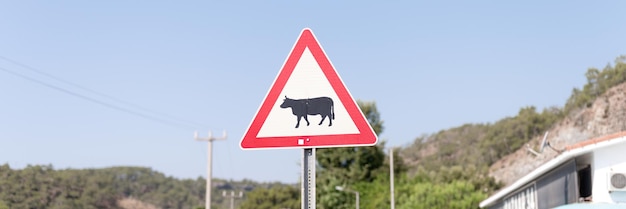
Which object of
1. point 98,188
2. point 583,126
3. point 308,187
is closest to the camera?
point 308,187

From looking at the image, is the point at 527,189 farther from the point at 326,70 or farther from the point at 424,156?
the point at 424,156

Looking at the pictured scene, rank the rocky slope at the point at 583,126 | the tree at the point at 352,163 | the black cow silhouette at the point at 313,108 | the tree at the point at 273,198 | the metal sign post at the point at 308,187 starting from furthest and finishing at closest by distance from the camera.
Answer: the tree at the point at 273,198 → the tree at the point at 352,163 → the rocky slope at the point at 583,126 → the black cow silhouette at the point at 313,108 → the metal sign post at the point at 308,187

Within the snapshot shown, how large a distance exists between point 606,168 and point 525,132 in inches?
3063

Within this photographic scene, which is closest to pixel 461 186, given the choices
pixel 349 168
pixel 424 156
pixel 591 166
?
pixel 349 168

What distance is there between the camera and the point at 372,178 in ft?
222

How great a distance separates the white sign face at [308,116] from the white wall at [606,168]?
12307mm

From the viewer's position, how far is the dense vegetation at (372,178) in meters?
47.7

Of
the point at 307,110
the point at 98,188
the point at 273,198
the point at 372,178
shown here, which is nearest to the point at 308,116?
the point at 307,110

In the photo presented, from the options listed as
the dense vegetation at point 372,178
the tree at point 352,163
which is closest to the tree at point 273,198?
the dense vegetation at point 372,178

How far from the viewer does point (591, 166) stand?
18203 mm

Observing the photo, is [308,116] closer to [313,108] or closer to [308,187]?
[313,108]

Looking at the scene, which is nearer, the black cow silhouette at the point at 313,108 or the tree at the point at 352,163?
the black cow silhouette at the point at 313,108

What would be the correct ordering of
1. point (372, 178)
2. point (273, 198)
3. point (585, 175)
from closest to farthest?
point (585, 175) → point (372, 178) → point (273, 198)

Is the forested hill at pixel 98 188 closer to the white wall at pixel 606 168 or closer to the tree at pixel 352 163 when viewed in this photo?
the white wall at pixel 606 168
